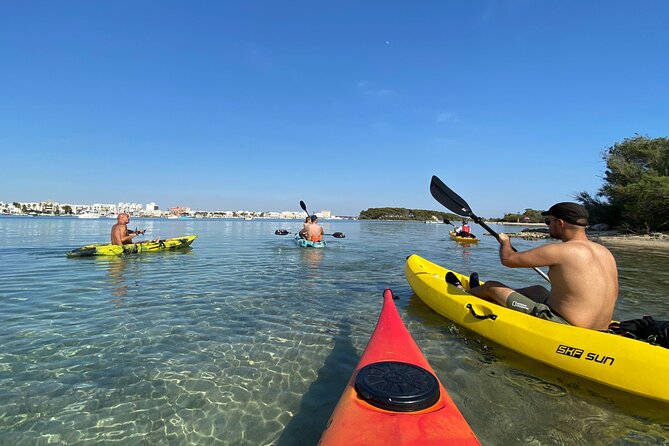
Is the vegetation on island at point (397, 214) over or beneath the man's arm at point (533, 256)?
over

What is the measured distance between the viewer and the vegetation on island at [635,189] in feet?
104

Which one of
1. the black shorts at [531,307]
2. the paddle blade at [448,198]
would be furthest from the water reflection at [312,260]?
the black shorts at [531,307]

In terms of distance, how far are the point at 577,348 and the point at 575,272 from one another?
0.82 metres

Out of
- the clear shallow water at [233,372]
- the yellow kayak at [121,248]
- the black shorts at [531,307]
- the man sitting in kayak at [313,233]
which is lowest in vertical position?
the clear shallow water at [233,372]

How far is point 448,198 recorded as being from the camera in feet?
24.8

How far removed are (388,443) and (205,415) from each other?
2.15m

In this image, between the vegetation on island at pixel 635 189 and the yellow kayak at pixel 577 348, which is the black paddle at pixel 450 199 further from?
the vegetation on island at pixel 635 189

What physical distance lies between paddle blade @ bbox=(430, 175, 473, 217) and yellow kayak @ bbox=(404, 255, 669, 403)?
243 cm

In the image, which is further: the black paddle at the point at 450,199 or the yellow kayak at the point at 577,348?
the black paddle at the point at 450,199

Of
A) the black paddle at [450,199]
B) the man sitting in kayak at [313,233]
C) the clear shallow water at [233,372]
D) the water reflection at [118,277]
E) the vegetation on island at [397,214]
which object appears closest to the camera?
the clear shallow water at [233,372]

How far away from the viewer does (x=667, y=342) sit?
3.65 metres

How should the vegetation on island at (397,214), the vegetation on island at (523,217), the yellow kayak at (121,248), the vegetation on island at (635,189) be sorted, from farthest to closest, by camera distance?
the vegetation on island at (397,214) → the vegetation on island at (523,217) → the vegetation on island at (635,189) → the yellow kayak at (121,248)

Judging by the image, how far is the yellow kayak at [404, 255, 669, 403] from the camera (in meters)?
3.35

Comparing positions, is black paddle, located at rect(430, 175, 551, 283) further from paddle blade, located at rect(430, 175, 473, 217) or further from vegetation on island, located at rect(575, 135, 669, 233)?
vegetation on island, located at rect(575, 135, 669, 233)
